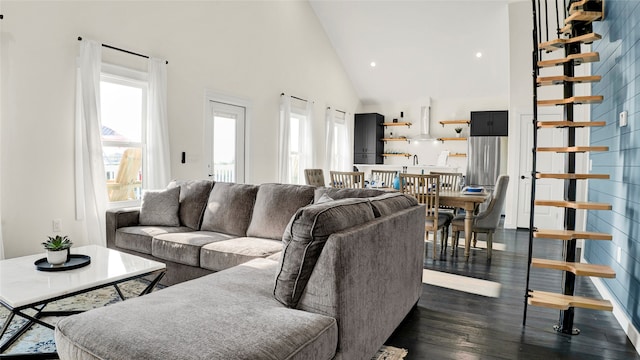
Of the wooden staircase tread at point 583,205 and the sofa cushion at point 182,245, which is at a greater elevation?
the wooden staircase tread at point 583,205

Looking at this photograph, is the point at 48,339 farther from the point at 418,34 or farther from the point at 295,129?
the point at 418,34

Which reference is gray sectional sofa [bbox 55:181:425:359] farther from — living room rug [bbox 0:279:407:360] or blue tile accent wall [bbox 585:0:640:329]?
blue tile accent wall [bbox 585:0:640:329]

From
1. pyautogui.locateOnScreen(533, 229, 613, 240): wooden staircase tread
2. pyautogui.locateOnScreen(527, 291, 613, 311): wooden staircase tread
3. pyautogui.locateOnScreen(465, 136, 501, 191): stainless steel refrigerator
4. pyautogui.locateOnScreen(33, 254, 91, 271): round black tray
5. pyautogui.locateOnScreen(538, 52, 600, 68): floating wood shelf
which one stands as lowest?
pyautogui.locateOnScreen(527, 291, 613, 311): wooden staircase tread

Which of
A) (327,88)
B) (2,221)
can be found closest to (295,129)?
(327,88)

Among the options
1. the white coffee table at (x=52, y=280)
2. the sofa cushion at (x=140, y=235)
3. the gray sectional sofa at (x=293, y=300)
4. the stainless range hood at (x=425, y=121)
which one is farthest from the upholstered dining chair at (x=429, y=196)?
the stainless range hood at (x=425, y=121)

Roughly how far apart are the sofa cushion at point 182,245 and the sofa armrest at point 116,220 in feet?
1.92

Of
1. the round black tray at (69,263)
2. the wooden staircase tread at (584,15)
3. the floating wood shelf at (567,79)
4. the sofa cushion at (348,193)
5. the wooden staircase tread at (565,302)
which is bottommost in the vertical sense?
the wooden staircase tread at (565,302)

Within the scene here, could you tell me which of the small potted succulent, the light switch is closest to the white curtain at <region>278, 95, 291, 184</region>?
the small potted succulent

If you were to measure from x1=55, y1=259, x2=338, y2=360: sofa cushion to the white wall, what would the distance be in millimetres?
2733

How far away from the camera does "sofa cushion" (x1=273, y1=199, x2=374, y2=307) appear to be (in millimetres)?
1705

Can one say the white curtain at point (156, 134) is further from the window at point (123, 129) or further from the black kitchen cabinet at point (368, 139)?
the black kitchen cabinet at point (368, 139)

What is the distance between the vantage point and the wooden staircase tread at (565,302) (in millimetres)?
2508

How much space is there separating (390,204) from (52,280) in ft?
6.44

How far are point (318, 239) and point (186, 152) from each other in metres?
3.93
